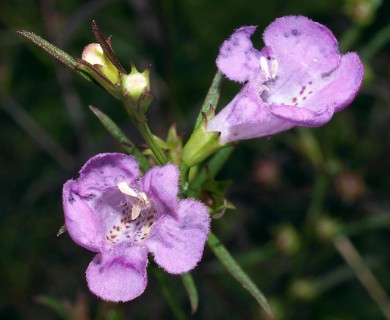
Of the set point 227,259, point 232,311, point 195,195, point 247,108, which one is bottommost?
point 232,311

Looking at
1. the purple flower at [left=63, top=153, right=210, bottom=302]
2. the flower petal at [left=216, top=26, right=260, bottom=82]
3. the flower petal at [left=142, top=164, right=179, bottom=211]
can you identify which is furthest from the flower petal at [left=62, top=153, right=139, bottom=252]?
the flower petal at [left=216, top=26, right=260, bottom=82]

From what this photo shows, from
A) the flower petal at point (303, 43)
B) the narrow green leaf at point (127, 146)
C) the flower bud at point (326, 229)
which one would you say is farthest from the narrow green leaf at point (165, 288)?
the flower bud at point (326, 229)

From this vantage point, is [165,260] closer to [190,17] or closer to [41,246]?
[41,246]

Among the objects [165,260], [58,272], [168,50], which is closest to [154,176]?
[165,260]

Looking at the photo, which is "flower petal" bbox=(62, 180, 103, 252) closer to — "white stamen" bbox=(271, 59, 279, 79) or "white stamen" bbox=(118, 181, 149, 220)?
"white stamen" bbox=(118, 181, 149, 220)

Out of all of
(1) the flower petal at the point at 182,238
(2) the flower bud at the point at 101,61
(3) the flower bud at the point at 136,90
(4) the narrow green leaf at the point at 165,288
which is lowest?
(4) the narrow green leaf at the point at 165,288

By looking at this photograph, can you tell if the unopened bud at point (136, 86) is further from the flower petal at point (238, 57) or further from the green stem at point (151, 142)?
the flower petal at point (238, 57)
